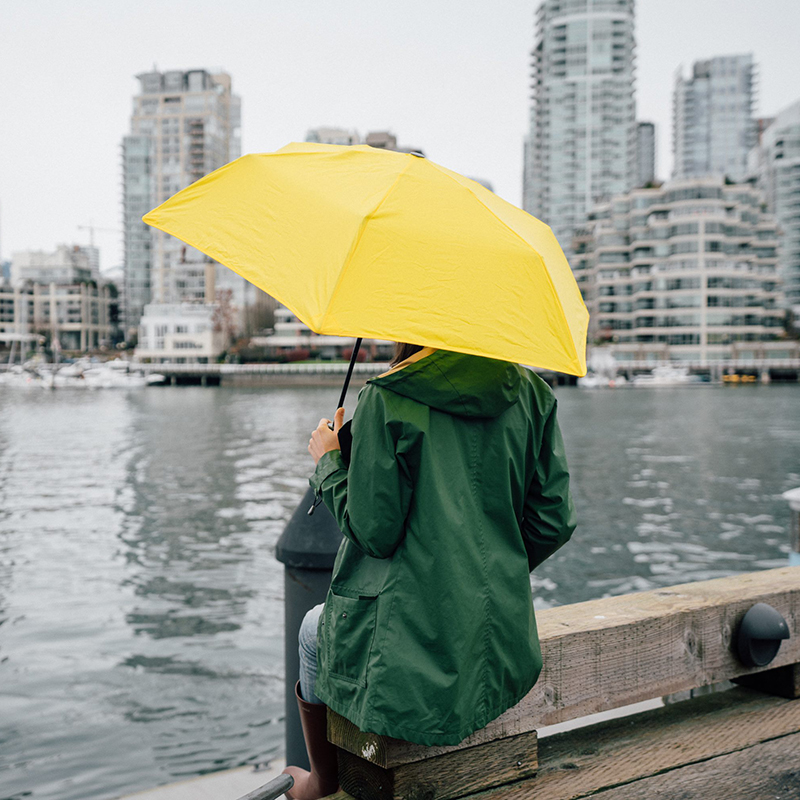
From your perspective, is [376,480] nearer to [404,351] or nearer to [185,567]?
[404,351]

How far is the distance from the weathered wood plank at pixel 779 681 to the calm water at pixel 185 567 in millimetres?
3379

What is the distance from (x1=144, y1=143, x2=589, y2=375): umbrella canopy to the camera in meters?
1.77

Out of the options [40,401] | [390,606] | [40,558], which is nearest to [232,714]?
[390,606]

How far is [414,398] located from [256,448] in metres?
24.9

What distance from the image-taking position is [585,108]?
14612 cm

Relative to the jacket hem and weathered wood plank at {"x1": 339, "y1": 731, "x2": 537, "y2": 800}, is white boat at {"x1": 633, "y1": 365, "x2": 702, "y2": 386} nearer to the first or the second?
weathered wood plank at {"x1": 339, "y1": 731, "x2": 537, "y2": 800}

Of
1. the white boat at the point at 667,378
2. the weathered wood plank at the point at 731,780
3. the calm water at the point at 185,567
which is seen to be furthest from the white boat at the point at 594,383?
the weathered wood plank at the point at 731,780

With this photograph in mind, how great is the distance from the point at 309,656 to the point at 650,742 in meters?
1.02

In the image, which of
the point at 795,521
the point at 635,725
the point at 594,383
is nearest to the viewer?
the point at 635,725

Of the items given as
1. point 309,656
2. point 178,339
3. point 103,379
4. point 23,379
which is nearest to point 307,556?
point 309,656

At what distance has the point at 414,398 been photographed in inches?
67.2

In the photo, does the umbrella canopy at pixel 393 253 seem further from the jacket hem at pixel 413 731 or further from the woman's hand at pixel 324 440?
the jacket hem at pixel 413 731

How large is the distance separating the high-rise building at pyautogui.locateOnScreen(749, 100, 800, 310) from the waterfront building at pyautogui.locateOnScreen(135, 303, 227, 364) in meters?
88.2

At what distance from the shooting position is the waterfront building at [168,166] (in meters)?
129
